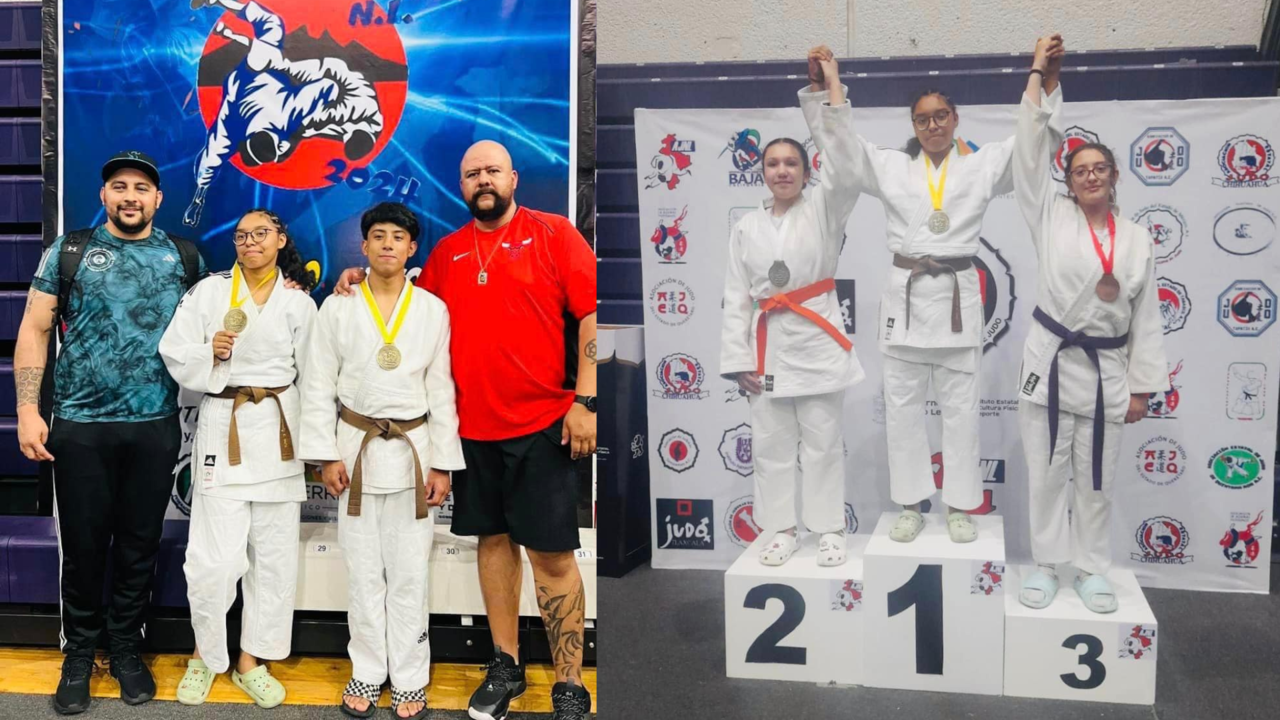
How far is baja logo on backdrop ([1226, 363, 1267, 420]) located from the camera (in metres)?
1.89

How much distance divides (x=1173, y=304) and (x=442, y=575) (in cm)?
200

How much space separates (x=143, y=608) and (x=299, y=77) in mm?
1587

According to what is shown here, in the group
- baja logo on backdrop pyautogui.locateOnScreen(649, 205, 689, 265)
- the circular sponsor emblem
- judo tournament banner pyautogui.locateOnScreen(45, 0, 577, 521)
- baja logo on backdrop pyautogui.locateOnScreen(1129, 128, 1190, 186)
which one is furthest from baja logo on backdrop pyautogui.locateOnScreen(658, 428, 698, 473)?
the circular sponsor emblem

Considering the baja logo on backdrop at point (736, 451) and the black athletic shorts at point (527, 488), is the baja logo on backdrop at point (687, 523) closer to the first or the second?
the baja logo on backdrop at point (736, 451)

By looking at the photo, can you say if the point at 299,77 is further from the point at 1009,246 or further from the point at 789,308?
the point at 1009,246

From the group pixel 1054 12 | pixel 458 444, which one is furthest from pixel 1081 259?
pixel 458 444

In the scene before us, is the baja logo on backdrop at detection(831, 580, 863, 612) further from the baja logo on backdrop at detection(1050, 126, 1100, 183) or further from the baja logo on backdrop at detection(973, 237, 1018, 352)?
the baja logo on backdrop at detection(1050, 126, 1100, 183)

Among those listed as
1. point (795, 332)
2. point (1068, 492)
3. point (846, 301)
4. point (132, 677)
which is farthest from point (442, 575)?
point (1068, 492)

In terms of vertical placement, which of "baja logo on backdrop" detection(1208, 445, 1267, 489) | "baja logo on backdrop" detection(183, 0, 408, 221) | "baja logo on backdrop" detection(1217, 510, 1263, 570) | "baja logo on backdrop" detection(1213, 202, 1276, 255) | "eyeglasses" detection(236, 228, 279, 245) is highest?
"baja logo on backdrop" detection(183, 0, 408, 221)

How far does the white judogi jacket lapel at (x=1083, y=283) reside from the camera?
1.90 meters

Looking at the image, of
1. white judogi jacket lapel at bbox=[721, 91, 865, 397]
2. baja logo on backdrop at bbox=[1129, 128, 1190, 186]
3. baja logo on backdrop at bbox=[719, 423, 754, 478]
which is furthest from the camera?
baja logo on backdrop at bbox=[719, 423, 754, 478]

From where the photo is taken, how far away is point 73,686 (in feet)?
8.79

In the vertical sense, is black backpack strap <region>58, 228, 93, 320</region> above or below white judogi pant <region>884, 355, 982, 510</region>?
above

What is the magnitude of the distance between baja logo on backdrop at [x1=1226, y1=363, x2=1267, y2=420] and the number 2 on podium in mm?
660
